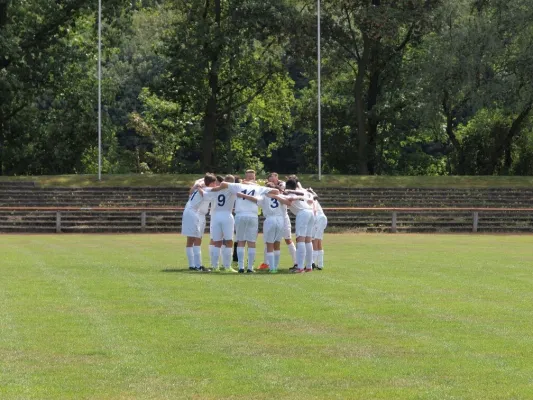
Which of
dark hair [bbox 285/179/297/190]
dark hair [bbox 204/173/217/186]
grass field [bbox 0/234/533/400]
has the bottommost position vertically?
grass field [bbox 0/234/533/400]

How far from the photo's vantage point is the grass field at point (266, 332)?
976 centimetres

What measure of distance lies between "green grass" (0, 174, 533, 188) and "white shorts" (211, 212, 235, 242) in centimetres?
2829

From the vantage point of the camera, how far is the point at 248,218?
2223 centimetres

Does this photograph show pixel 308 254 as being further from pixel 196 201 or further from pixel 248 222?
pixel 196 201

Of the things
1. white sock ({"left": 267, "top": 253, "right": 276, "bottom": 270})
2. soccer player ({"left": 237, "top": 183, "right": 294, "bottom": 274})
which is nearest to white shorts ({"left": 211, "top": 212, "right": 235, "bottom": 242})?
soccer player ({"left": 237, "top": 183, "right": 294, "bottom": 274})

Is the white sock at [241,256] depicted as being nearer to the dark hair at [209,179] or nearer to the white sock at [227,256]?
the white sock at [227,256]

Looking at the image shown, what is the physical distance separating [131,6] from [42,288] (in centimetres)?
4015

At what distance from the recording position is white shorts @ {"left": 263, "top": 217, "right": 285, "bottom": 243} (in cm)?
2220

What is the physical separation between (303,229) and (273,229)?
0.60 meters

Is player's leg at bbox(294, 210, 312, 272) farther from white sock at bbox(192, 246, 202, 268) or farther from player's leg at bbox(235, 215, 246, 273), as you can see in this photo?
white sock at bbox(192, 246, 202, 268)

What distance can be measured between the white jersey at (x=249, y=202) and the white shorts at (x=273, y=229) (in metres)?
0.35

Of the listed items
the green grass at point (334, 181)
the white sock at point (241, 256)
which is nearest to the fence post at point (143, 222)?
the green grass at point (334, 181)

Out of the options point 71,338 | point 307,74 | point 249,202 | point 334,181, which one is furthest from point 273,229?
point 307,74

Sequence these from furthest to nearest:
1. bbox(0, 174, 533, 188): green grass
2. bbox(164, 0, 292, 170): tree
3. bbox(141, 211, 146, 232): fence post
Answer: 1. bbox(164, 0, 292, 170): tree
2. bbox(0, 174, 533, 188): green grass
3. bbox(141, 211, 146, 232): fence post
